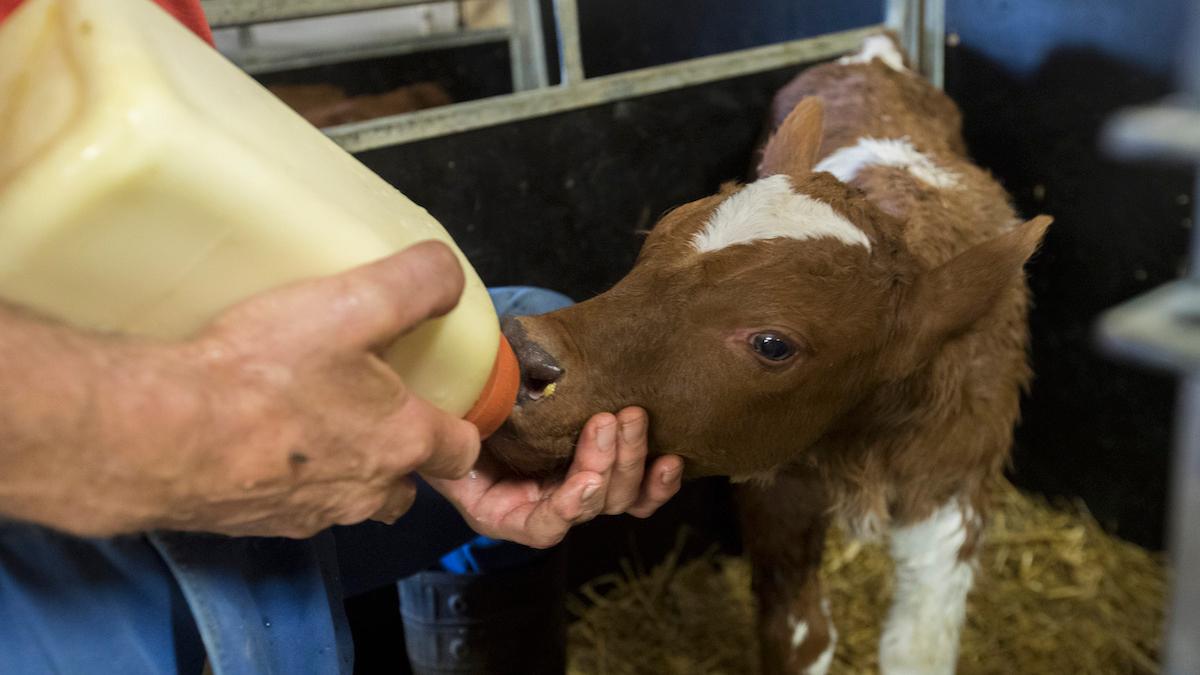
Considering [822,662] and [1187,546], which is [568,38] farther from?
[1187,546]

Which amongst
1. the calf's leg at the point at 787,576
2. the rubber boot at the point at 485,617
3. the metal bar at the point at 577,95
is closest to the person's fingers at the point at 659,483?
the rubber boot at the point at 485,617

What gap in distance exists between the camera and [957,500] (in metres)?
2.38

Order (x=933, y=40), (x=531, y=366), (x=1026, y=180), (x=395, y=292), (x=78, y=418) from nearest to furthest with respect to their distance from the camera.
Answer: (x=78, y=418) → (x=395, y=292) → (x=531, y=366) → (x=1026, y=180) → (x=933, y=40)

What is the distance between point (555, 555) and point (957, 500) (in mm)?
922

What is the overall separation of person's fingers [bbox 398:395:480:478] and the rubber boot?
1093 millimetres

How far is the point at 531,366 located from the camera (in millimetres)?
1505

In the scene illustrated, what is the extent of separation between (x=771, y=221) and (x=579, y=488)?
1.82 feet

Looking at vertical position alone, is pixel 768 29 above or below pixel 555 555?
above

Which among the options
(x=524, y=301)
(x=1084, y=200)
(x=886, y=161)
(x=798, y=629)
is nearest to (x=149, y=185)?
(x=524, y=301)

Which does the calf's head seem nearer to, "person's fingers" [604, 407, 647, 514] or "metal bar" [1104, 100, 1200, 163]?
"person's fingers" [604, 407, 647, 514]

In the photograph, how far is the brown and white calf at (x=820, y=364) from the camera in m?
1.58

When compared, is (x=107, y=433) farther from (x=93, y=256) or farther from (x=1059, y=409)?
(x=1059, y=409)

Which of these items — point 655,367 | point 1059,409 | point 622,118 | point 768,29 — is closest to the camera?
point 655,367

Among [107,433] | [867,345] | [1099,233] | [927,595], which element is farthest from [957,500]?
[107,433]
